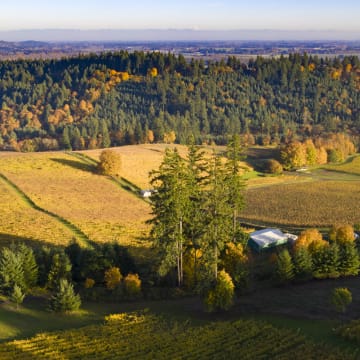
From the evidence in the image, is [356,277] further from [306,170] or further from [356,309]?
[306,170]

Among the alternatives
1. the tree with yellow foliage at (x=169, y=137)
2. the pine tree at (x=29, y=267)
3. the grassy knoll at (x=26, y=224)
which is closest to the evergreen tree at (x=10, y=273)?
the pine tree at (x=29, y=267)

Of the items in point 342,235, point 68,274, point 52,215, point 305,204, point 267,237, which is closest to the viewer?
point 68,274

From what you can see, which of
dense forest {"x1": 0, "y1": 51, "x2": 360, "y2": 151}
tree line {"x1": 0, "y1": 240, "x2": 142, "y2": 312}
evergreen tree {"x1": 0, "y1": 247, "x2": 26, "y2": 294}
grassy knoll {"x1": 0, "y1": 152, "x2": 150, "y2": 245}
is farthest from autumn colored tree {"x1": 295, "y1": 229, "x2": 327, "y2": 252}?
dense forest {"x1": 0, "y1": 51, "x2": 360, "y2": 151}

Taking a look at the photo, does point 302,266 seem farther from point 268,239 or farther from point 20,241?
point 20,241

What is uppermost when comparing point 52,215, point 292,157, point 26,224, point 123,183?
point 26,224

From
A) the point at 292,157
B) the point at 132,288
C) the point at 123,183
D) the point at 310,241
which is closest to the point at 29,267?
the point at 132,288

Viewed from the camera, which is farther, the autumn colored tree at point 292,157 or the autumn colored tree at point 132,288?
the autumn colored tree at point 292,157

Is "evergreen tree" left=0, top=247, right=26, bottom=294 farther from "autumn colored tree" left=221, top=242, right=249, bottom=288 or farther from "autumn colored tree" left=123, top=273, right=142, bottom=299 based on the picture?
"autumn colored tree" left=221, top=242, right=249, bottom=288

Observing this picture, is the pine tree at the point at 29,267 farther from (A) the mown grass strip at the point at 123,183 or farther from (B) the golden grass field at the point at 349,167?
(B) the golden grass field at the point at 349,167
